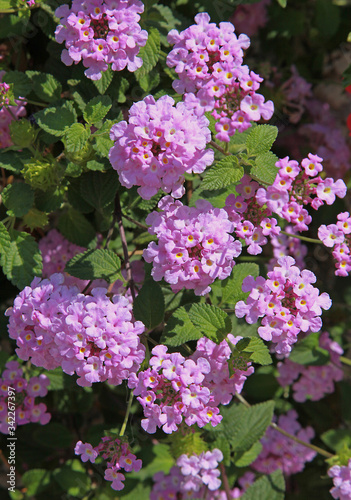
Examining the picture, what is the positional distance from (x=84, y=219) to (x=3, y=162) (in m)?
0.31

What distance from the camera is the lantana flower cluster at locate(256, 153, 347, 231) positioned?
125 cm

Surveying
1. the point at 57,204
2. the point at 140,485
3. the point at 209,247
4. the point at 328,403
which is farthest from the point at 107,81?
the point at 328,403

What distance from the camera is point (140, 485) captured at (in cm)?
180

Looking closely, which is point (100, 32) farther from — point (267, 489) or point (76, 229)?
point (267, 489)

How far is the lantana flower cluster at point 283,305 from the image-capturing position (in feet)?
3.81

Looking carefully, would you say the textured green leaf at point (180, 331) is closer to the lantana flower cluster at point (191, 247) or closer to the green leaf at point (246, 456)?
the lantana flower cluster at point (191, 247)

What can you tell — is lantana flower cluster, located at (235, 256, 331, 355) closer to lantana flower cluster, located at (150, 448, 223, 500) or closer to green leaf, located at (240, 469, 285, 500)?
lantana flower cluster, located at (150, 448, 223, 500)

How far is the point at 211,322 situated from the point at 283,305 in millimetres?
184

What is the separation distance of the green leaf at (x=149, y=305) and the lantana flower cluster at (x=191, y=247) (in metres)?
0.15

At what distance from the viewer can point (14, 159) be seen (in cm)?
146

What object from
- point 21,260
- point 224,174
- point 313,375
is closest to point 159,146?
point 224,174

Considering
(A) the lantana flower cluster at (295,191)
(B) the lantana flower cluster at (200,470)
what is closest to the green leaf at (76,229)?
(A) the lantana flower cluster at (295,191)

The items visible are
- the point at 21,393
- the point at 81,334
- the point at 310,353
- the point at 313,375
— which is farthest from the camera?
the point at 313,375

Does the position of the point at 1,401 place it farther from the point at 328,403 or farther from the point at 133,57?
the point at 328,403
